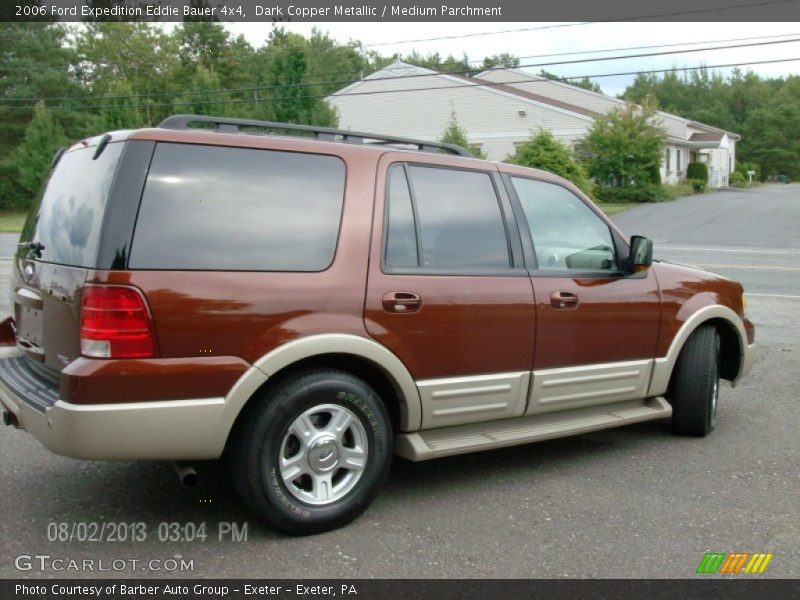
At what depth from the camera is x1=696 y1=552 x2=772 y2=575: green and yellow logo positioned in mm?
3611

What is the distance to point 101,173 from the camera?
372 cm

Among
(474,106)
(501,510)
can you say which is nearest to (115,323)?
(501,510)

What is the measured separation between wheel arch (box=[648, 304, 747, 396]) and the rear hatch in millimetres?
3467

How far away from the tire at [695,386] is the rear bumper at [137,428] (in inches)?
126

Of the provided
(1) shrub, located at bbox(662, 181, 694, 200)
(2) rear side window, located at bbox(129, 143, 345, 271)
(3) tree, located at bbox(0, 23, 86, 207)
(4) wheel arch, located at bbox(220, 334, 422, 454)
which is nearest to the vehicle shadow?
(4) wheel arch, located at bbox(220, 334, 422, 454)

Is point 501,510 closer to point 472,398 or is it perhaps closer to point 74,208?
point 472,398

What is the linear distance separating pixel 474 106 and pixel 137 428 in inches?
1660

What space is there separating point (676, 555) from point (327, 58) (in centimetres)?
7969

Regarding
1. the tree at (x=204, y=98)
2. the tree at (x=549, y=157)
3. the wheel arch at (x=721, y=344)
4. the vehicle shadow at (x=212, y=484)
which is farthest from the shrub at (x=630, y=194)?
the vehicle shadow at (x=212, y=484)

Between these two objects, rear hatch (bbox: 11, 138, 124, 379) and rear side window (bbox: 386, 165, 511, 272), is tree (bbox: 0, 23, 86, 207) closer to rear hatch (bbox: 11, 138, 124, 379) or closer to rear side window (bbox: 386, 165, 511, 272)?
rear hatch (bbox: 11, 138, 124, 379)

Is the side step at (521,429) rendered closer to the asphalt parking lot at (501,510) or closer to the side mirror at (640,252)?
the asphalt parking lot at (501,510)

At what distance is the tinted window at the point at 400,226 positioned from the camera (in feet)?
13.8
